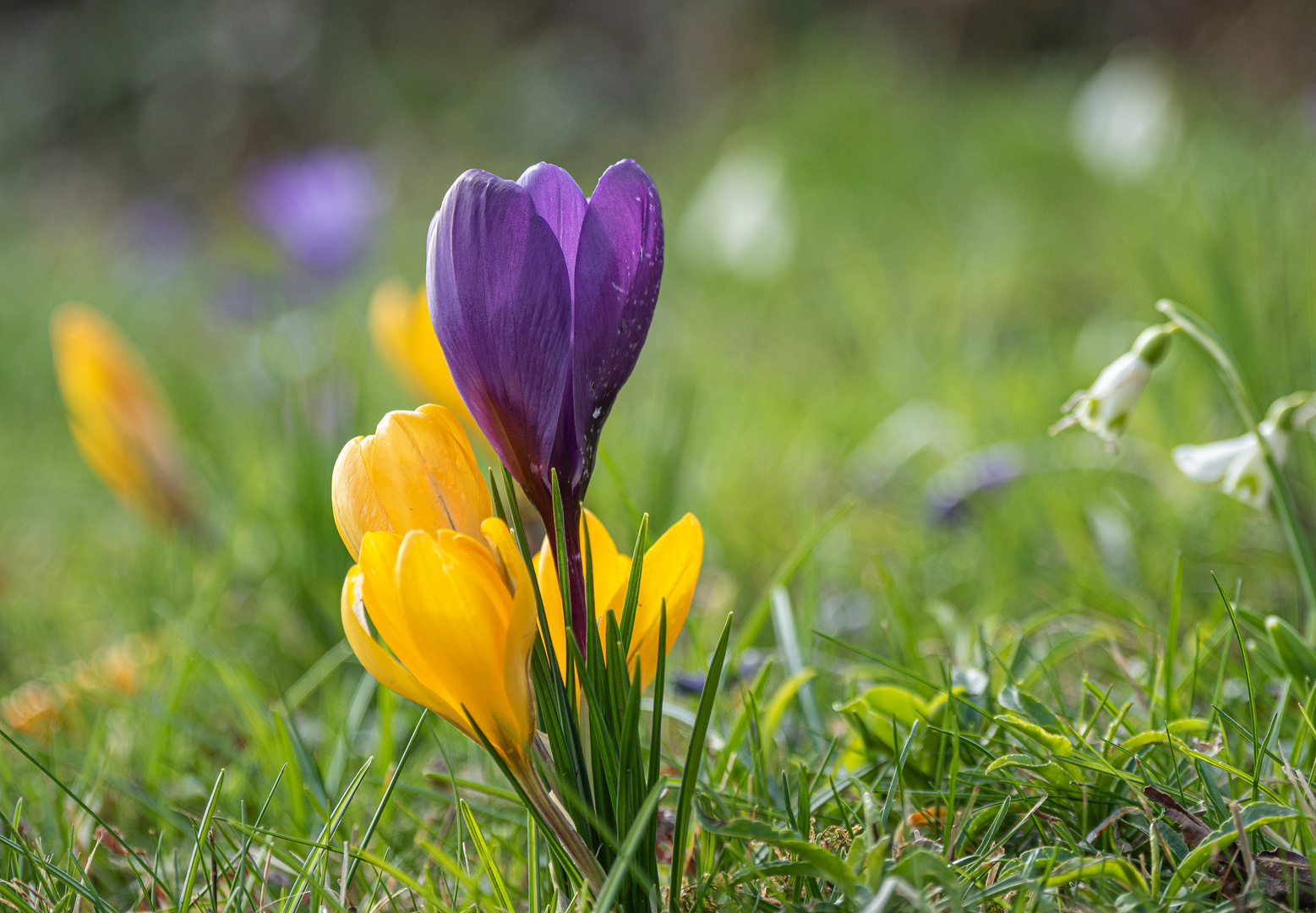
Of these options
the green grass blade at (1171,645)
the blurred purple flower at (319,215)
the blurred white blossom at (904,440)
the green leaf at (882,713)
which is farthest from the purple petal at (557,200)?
the blurred purple flower at (319,215)

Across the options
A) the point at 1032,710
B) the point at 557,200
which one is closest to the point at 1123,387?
the point at 1032,710

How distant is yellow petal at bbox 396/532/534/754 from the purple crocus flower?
0.19 ft

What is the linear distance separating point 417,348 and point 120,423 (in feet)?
1.90

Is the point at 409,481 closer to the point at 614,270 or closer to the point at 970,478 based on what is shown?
the point at 614,270

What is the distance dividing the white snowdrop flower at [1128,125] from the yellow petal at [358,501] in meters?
2.99

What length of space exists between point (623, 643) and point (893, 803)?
298 mm

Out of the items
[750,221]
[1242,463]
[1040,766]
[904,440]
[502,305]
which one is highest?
[502,305]

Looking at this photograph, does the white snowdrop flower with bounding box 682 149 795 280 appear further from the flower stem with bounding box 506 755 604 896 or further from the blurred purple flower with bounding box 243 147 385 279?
the flower stem with bounding box 506 755 604 896

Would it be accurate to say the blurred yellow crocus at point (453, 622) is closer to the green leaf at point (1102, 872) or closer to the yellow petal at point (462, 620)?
the yellow petal at point (462, 620)

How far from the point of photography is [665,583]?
2.00 feet

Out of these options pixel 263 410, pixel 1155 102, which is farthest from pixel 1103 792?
pixel 1155 102

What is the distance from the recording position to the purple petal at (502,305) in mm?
546

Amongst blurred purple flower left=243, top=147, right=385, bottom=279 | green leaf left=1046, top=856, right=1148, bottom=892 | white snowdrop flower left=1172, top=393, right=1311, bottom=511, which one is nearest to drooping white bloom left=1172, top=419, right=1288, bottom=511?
white snowdrop flower left=1172, top=393, right=1311, bottom=511

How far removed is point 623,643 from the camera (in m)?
Result: 0.59
